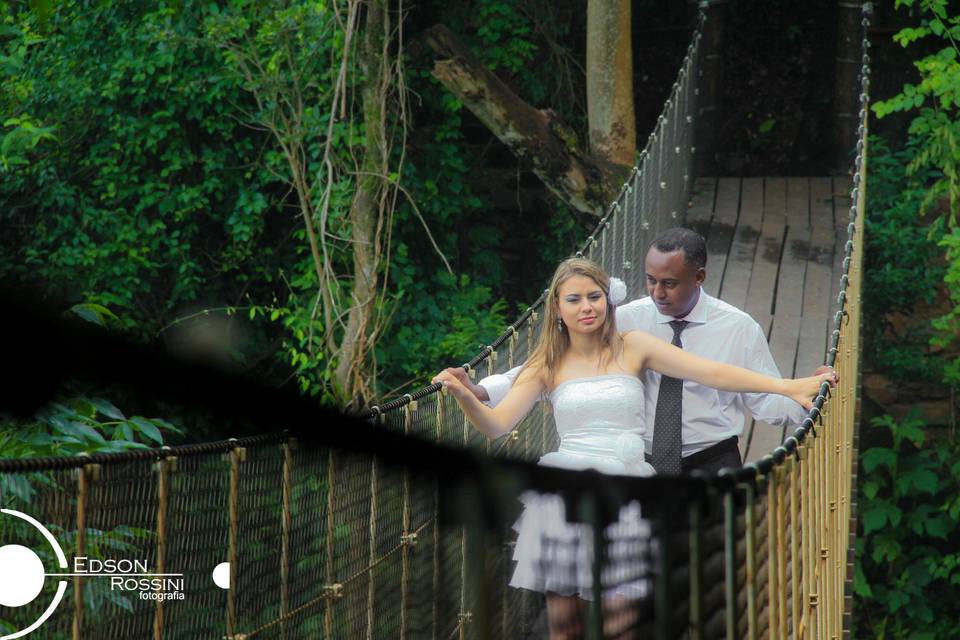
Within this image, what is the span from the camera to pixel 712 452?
2.40m

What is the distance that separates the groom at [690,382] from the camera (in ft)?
7.76

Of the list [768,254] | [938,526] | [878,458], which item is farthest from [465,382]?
[938,526]

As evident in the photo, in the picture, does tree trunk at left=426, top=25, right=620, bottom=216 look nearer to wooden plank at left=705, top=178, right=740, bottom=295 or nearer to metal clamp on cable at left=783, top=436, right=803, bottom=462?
wooden plank at left=705, top=178, right=740, bottom=295

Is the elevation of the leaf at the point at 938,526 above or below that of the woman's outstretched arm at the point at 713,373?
below

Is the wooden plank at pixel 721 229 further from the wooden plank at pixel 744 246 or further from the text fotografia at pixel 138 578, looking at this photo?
the text fotografia at pixel 138 578

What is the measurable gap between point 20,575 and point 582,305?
102cm

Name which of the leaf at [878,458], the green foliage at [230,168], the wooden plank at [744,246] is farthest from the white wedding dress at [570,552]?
the leaf at [878,458]

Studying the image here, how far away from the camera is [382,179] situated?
253 inches

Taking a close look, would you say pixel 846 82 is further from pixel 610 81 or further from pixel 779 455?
pixel 779 455

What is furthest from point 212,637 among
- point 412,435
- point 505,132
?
point 505,132

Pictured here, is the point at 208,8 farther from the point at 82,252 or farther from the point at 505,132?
the point at 505,132

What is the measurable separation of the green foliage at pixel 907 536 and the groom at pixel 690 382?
427 cm

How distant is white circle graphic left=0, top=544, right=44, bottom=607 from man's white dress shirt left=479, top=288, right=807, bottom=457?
0.81 meters

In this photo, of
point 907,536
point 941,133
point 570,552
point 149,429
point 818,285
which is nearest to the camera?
point 570,552
